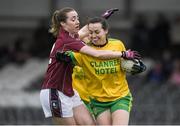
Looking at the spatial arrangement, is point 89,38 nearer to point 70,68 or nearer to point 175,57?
point 70,68

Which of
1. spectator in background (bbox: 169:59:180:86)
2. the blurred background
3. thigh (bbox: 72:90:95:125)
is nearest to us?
thigh (bbox: 72:90:95:125)

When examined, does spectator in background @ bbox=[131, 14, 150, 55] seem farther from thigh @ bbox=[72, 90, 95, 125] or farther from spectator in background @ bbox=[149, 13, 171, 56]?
thigh @ bbox=[72, 90, 95, 125]

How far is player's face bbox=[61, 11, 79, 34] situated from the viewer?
9.66 m

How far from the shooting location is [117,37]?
20.6 m

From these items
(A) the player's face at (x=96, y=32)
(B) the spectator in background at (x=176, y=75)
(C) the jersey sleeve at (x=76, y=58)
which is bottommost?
(B) the spectator in background at (x=176, y=75)

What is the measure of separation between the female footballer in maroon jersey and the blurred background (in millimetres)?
5611

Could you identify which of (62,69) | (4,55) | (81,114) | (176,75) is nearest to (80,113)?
(81,114)

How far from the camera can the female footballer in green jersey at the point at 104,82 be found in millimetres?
9633

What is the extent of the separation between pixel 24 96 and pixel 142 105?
225cm

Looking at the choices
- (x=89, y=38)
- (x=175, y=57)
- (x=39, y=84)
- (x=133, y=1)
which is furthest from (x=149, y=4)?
(x=89, y=38)

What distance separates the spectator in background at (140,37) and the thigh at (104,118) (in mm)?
9802

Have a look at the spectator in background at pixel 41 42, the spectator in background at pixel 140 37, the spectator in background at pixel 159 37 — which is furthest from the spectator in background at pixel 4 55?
the spectator in background at pixel 159 37

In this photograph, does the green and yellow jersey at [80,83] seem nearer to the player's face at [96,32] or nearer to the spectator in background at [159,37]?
the player's face at [96,32]

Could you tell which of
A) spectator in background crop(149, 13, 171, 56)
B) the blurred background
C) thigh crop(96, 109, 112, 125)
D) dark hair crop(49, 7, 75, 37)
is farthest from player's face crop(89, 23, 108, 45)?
spectator in background crop(149, 13, 171, 56)
